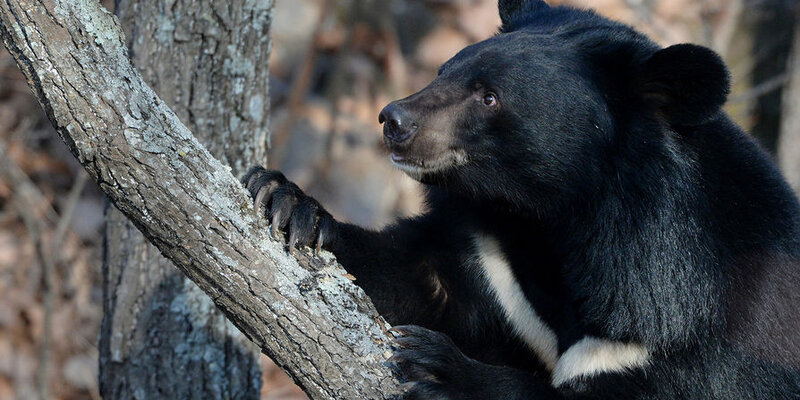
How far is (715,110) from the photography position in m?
2.78

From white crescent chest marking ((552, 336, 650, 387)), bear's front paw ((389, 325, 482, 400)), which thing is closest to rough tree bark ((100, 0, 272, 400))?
bear's front paw ((389, 325, 482, 400))

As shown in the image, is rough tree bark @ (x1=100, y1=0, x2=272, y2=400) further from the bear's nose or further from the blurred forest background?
the blurred forest background

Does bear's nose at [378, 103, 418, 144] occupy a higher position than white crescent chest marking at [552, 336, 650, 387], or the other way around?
bear's nose at [378, 103, 418, 144]

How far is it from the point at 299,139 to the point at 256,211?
20.6 ft

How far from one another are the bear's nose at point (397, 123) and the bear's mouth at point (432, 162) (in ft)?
0.24

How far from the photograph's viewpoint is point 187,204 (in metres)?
2.37

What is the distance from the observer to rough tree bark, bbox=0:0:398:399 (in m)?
2.22

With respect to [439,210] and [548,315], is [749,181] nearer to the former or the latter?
[548,315]

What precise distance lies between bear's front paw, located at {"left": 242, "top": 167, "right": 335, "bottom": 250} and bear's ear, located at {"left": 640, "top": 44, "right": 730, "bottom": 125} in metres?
1.17

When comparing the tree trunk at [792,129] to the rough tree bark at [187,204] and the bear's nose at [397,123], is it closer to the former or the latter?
the bear's nose at [397,123]

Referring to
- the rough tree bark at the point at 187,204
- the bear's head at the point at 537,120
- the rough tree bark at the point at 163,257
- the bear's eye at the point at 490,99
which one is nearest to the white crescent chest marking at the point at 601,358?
the bear's head at the point at 537,120

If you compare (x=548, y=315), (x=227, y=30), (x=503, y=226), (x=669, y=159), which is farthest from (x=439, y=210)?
(x=227, y=30)

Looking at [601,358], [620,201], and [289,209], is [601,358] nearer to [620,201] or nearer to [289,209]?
[620,201]

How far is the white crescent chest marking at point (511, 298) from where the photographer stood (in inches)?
129
